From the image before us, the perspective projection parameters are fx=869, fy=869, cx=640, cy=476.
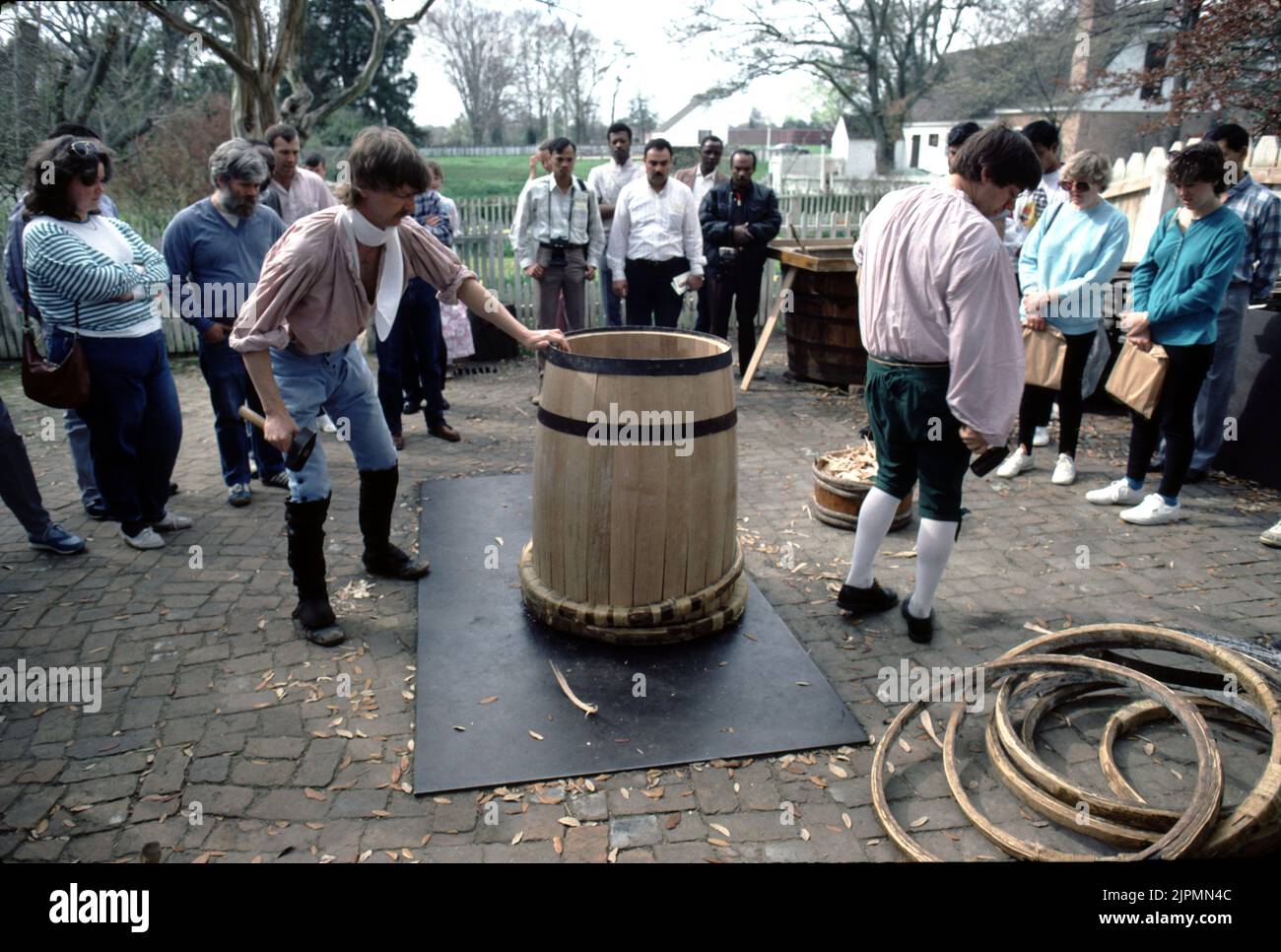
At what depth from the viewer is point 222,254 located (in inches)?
192

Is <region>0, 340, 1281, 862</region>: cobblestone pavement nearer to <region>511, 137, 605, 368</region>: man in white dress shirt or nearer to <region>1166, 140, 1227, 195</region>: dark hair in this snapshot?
<region>1166, 140, 1227, 195</region>: dark hair

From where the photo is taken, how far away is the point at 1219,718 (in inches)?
125

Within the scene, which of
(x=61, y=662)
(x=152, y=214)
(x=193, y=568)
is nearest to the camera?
(x=61, y=662)

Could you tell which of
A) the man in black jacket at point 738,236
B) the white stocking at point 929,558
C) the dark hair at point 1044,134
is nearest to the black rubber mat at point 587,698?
the white stocking at point 929,558

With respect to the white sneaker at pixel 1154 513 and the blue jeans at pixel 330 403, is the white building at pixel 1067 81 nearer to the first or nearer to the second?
the white sneaker at pixel 1154 513

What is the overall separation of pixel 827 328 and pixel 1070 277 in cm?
274

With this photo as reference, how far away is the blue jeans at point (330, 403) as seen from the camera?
3523 millimetres

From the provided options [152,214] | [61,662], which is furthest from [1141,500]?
[152,214]

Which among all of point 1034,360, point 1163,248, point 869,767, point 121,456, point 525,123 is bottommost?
point 869,767

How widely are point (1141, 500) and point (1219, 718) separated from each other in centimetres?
246

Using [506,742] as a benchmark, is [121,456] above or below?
above
